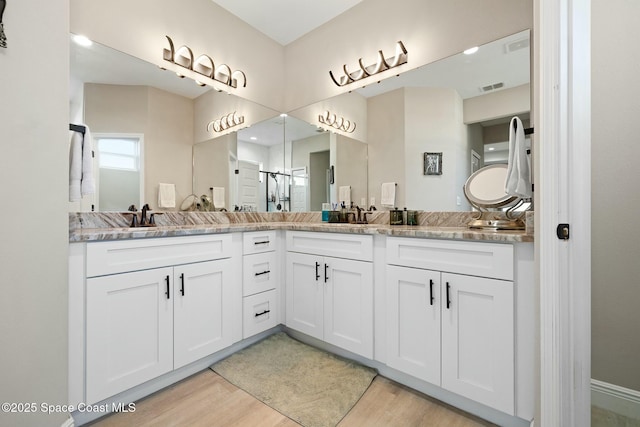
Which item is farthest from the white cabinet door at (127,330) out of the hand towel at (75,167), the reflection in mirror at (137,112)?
the reflection in mirror at (137,112)

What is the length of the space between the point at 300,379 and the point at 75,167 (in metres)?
1.66

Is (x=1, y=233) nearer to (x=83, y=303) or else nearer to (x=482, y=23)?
(x=83, y=303)

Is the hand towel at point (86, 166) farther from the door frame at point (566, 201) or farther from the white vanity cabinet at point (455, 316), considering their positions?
the door frame at point (566, 201)

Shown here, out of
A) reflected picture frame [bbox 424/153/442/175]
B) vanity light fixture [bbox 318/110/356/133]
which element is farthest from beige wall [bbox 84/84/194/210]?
reflected picture frame [bbox 424/153/442/175]

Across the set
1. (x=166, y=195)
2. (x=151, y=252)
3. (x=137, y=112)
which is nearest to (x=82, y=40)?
(x=137, y=112)

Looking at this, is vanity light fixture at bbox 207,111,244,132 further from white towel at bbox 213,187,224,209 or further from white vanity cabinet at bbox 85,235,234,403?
white vanity cabinet at bbox 85,235,234,403

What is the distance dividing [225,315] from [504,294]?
163 cm

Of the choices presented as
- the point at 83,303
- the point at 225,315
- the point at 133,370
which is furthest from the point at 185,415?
the point at 83,303

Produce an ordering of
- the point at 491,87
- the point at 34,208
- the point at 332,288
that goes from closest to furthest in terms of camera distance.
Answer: the point at 34,208 < the point at 491,87 < the point at 332,288

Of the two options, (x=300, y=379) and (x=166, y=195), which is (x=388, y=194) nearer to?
(x=300, y=379)

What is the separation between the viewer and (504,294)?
1.24 m

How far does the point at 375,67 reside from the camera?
2.29 m

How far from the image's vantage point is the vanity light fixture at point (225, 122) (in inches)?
91.8

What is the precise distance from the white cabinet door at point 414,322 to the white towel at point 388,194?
74 cm
